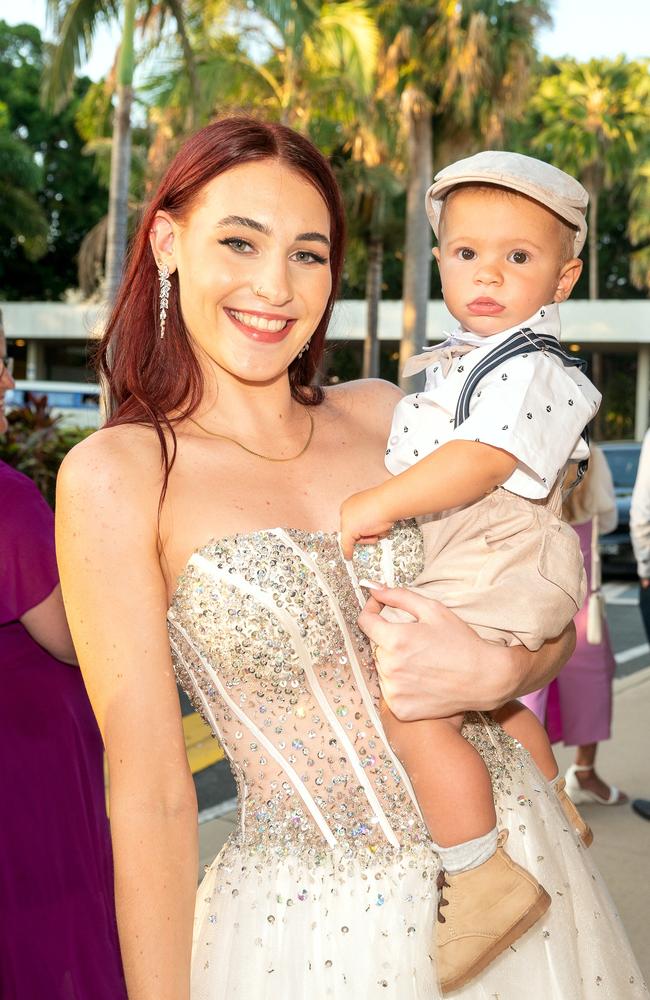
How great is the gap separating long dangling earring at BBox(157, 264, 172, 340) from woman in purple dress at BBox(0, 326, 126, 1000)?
906 millimetres

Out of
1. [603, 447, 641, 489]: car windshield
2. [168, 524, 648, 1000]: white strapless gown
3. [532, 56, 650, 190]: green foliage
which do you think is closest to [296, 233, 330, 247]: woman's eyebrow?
[168, 524, 648, 1000]: white strapless gown

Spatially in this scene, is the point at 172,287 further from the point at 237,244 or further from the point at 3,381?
the point at 3,381

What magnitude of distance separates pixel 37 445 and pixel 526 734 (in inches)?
322

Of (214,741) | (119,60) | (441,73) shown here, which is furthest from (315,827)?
(441,73)

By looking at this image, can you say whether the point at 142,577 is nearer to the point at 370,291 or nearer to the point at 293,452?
the point at 293,452

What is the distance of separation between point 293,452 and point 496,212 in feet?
2.30

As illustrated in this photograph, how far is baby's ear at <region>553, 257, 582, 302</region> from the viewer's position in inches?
95.4

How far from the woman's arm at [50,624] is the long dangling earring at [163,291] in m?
1.00

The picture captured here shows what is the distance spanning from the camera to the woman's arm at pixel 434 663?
203cm

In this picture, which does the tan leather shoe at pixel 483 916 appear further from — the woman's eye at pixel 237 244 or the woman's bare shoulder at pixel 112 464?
the woman's eye at pixel 237 244

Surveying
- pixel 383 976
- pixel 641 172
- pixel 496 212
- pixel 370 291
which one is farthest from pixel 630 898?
pixel 641 172

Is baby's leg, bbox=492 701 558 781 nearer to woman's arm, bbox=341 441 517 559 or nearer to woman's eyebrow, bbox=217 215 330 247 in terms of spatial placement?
woman's arm, bbox=341 441 517 559

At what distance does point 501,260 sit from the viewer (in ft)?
7.61

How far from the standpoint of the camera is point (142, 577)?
79.2 inches
